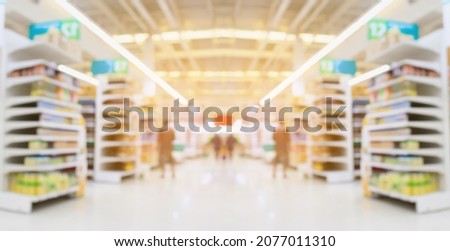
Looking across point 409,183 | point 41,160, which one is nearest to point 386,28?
point 409,183

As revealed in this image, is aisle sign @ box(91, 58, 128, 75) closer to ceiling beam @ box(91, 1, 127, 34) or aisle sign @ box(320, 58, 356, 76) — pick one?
ceiling beam @ box(91, 1, 127, 34)

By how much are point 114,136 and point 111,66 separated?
5.82 feet

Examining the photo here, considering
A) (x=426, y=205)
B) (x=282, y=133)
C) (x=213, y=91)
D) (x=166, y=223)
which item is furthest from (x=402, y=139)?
(x=213, y=91)

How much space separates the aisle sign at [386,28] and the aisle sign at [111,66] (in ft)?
18.2

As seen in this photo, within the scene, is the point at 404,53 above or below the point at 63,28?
below

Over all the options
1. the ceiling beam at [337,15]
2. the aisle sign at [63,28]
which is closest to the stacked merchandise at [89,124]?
the aisle sign at [63,28]

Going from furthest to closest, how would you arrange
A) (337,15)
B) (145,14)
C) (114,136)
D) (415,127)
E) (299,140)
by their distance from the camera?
(337,15)
(299,140)
(145,14)
(114,136)
(415,127)

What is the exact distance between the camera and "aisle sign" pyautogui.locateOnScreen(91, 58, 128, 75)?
26.5 ft

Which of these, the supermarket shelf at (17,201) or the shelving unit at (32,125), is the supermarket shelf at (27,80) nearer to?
the shelving unit at (32,125)

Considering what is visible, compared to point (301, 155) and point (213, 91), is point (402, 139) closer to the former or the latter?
point (301, 155)

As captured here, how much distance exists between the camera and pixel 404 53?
538 centimetres

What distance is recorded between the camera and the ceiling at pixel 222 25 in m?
10.4

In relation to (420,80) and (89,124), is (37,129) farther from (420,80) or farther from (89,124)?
(420,80)

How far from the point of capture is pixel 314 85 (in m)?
8.88
